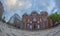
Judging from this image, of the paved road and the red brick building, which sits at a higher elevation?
the red brick building

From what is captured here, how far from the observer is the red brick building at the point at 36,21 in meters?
5.91

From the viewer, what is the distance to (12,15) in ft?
19.6

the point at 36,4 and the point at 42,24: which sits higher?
the point at 36,4

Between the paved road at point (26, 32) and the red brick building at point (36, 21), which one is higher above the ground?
the red brick building at point (36, 21)

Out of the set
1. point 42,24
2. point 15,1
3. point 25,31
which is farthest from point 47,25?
point 15,1

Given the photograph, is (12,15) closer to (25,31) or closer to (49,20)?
(25,31)

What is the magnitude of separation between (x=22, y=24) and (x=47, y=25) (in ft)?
1.84

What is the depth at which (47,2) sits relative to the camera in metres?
5.99

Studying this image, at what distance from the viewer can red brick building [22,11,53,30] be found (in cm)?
591

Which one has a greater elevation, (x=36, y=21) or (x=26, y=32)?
(x=36, y=21)

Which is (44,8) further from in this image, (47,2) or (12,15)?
(12,15)

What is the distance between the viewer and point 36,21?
5.94 m

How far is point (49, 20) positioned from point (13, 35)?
87 centimetres

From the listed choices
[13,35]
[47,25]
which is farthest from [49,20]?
[13,35]
